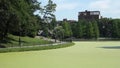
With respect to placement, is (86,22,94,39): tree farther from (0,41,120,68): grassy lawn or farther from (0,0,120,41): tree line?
(0,41,120,68): grassy lawn

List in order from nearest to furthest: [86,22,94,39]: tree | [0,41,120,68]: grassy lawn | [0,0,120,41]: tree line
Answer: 1. [0,41,120,68]: grassy lawn
2. [0,0,120,41]: tree line
3. [86,22,94,39]: tree

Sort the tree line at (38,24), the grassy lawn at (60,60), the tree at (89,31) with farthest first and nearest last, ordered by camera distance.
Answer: the tree at (89,31) < the tree line at (38,24) < the grassy lawn at (60,60)

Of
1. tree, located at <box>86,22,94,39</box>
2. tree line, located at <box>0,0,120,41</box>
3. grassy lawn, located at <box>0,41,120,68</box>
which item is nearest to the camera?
grassy lawn, located at <box>0,41,120,68</box>

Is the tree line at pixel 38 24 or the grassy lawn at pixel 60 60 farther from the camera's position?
the tree line at pixel 38 24

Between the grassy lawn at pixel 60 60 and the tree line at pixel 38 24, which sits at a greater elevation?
the tree line at pixel 38 24

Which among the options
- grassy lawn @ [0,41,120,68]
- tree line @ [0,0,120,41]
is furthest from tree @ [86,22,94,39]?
grassy lawn @ [0,41,120,68]

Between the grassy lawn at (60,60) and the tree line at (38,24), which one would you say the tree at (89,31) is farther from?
the grassy lawn at (60,60)

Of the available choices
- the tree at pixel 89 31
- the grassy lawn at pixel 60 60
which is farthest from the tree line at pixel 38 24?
the grassy lawn at pixel 60 60

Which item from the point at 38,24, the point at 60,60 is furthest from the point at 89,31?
the point at 60,60

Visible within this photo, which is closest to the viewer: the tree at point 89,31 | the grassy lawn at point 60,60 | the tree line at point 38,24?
the grassy lawn at point 60,60

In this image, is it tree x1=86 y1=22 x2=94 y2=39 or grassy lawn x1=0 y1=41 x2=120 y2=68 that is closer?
grassy lawn x1=0 y1=41 x2=120 y2=68

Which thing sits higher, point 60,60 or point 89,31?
point 89,31

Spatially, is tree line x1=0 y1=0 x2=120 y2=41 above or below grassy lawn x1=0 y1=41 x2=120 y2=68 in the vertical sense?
above

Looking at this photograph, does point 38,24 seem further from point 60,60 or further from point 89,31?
point 89,31
